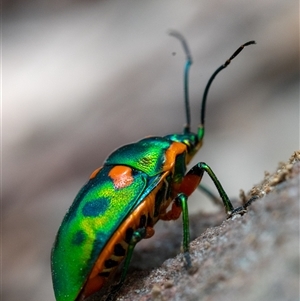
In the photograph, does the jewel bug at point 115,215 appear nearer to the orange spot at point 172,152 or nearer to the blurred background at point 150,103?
the orange spot at point 172,152

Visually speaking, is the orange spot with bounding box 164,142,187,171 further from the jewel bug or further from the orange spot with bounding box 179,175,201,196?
the orange spot with bounding box 179,175,201,196

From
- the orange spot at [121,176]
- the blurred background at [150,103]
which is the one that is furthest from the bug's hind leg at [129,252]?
the blurred background at [150,103]

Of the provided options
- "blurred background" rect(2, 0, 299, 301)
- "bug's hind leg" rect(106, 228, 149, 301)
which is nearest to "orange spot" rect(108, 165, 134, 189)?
"bug's hind leg" rect(106, 228, 149, 301)

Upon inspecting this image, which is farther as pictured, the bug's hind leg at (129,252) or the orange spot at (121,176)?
the orange spot at (121,176)

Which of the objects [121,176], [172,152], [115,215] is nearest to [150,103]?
[172,152]

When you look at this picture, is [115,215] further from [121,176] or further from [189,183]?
[189,183]

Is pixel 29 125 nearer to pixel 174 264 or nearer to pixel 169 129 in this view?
pixel 169 129

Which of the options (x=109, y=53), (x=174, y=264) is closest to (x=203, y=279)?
(x=174, y=264)
